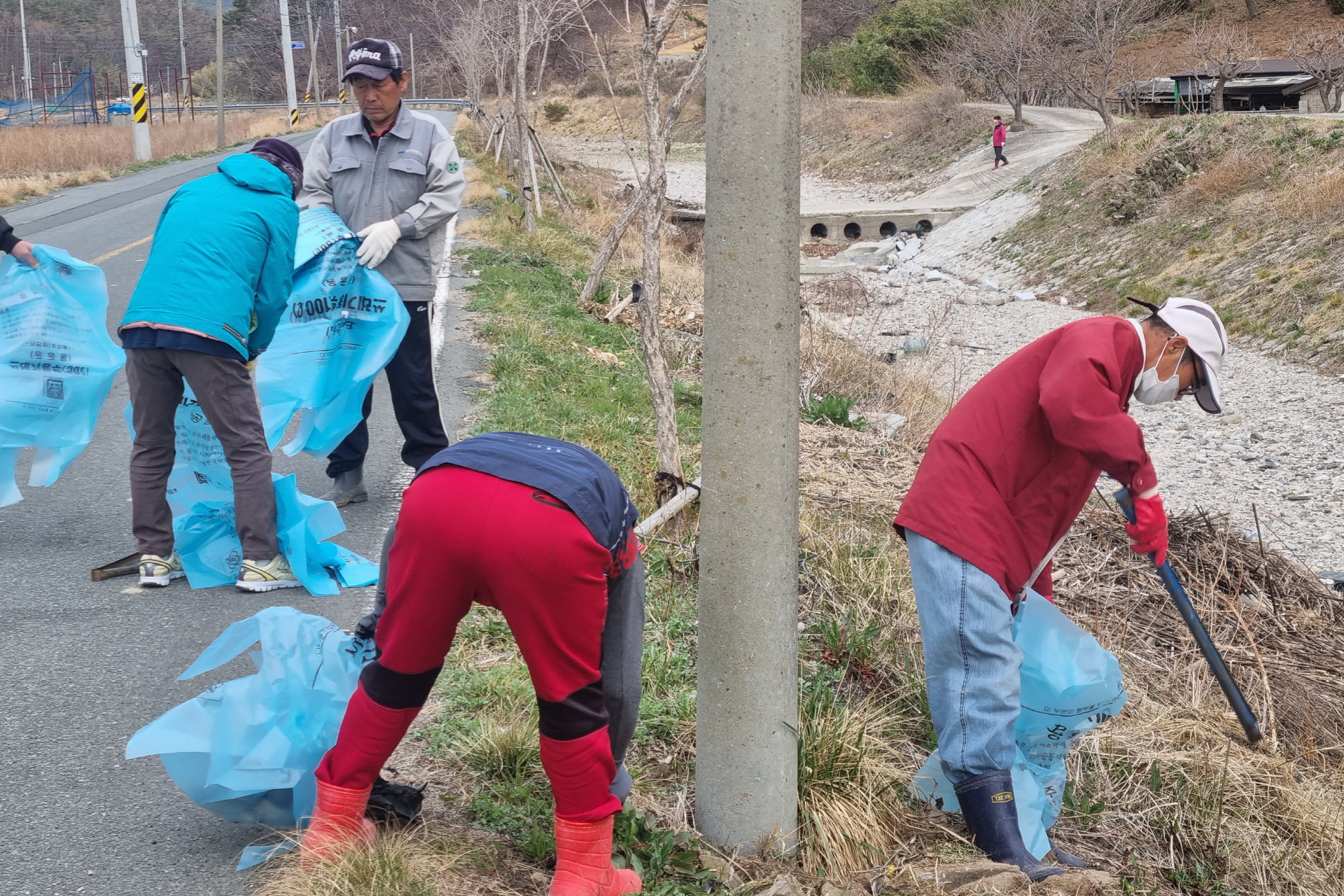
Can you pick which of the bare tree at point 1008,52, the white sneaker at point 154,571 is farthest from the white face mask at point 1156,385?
the bare tree at point 1008,52

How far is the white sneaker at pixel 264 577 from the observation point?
4.20 m

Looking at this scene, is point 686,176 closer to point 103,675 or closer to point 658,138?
point 658,138

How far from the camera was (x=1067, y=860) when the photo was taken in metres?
3.16

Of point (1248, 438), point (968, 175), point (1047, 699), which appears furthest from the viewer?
point (968, 175)

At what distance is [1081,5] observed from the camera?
33.2 m

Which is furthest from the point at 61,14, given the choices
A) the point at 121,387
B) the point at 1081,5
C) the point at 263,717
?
the point at 263,717

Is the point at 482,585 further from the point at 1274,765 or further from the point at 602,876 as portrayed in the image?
the point at 1274,765

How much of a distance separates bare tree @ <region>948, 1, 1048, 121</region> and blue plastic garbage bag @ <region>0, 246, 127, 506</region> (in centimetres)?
3264

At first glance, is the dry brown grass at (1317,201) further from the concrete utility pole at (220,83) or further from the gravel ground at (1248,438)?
the concrete utility pole at (220,83)

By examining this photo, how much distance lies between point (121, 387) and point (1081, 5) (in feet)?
107

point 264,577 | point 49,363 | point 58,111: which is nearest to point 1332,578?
point 264,577

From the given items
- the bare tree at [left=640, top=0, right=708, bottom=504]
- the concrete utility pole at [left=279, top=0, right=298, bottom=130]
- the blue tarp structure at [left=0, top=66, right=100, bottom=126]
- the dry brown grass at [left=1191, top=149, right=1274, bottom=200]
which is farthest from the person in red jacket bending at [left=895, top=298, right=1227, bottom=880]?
the concrete utility pole at [left=279, top=0, right=298, bottom=130]

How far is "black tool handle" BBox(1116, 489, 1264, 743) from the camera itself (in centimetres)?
317

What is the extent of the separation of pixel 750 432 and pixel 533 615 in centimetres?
74
